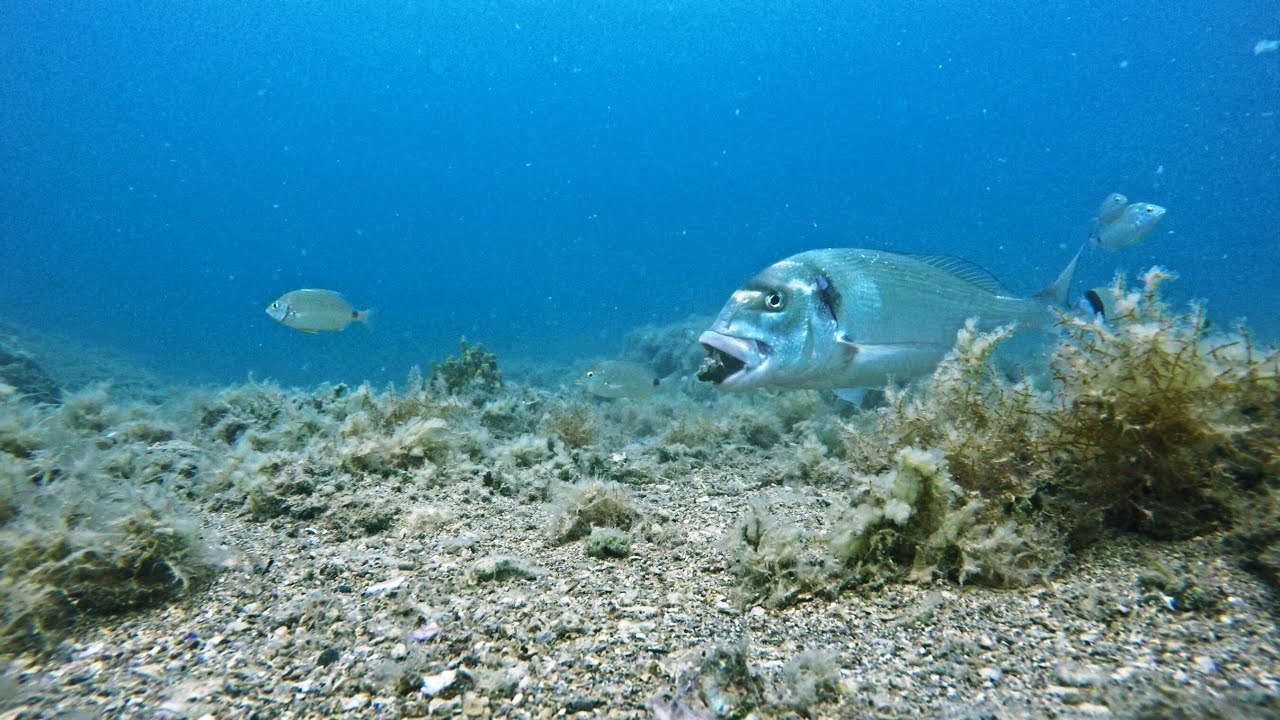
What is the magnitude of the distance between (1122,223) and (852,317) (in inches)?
302

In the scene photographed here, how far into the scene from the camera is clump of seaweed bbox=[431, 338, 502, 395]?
8.62m

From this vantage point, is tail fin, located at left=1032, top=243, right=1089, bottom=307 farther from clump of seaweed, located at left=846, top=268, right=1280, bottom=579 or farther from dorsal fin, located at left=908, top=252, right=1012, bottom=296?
clump of seaweed, located at left=846, top=268, right=1280, bottom=579

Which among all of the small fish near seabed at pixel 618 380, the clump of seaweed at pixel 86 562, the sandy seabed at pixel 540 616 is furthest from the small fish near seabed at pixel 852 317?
the small fish near seabed at pixel 618 380

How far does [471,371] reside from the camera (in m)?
9.01

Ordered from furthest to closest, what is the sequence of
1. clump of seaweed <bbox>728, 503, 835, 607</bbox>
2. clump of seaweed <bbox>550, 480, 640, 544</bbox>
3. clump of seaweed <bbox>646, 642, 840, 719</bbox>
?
1. clump of seaweed <bbox>550, 480, 640, 544</bbox>
2. clump of seaweed <bbox>728, 503, 835, 607</bbox>
3. clump of seaweed <bbox>646, 642, 840, 719</bbox>

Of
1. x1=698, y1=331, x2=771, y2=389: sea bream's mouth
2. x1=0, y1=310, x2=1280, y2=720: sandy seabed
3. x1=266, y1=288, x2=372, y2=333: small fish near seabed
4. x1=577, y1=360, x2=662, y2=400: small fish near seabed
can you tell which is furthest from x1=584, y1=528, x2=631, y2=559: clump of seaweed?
x1=266, y1=288, x2=372, y2=333: small fish near seabed

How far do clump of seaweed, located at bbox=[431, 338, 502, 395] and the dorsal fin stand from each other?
20.5 feet

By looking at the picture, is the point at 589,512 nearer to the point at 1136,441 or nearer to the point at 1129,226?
the point at 1136,441

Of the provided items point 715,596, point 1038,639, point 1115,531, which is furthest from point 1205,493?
point 715,596

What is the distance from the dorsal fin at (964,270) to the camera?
4324 mm

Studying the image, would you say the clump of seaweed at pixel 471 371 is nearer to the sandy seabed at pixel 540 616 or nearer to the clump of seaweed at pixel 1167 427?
the sandy seabed at pixel 540 616

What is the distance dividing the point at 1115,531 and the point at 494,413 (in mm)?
5414

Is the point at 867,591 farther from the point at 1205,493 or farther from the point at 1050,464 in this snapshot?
the point at 1205,493

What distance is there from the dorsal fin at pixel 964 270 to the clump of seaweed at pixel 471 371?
6255 mm
